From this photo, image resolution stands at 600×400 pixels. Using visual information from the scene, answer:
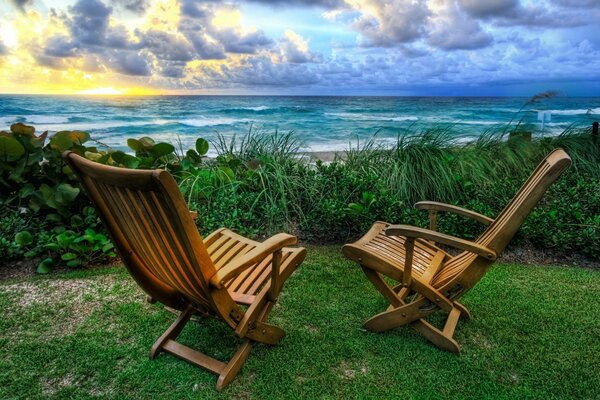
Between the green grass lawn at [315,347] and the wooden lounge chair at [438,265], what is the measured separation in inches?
5.1

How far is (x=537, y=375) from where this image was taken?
2.35 m

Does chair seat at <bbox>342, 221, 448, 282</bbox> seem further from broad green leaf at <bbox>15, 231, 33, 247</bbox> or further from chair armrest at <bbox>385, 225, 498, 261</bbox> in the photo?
broad green leaf at <bbox>15, 231, 33, 247</bbox>

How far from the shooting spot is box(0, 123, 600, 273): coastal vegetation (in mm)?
4000

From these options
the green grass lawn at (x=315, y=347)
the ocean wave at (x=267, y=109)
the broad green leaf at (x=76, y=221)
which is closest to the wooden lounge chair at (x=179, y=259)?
the green grass lawn at (x=315, y=347)

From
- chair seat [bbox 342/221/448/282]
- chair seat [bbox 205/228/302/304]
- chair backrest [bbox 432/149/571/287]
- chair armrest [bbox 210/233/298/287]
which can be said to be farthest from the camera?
chair seat [bbox 342/221/448/282]

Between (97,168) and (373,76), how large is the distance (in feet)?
81.9

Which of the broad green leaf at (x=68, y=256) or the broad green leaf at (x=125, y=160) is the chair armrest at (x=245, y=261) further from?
the broad green leaf at (x=125, y=160)

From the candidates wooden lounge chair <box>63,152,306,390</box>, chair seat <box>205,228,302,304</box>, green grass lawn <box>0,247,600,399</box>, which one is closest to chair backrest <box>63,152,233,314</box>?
wooden lounge chair <box>63,152,306,390</box>

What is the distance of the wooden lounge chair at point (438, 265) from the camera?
7.54 ft

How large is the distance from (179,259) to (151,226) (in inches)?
7.8

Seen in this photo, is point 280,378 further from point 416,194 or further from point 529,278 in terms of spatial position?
point 416,194

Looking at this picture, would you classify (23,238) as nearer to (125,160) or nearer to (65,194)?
(65,194)

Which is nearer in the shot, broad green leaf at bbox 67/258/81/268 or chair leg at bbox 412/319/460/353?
chair leg at bbox 412/319/460/353

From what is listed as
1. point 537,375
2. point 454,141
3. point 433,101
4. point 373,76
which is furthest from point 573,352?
point 433,101
